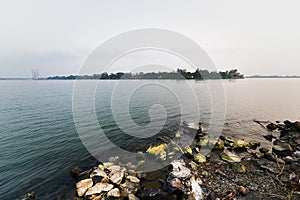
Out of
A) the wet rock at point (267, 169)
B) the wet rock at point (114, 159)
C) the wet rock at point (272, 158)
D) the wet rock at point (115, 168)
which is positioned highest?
the wet rock at point (272, 158)

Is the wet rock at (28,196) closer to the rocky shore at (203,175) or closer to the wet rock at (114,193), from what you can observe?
the rocky shore at (203,175)

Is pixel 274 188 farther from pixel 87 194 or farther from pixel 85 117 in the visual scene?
pixel 85 117

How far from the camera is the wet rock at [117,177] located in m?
10.5

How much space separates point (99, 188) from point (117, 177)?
132 cm

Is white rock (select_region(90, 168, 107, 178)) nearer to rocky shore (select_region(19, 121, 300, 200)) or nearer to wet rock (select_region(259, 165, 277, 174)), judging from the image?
rocky shore (select_region(19, 121, 300, 200))

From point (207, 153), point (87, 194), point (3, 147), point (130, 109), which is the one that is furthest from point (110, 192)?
point (130, 109)

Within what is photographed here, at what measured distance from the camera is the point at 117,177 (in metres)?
10.8

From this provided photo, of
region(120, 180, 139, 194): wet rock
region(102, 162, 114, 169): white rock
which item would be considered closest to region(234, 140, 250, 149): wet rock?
region(120, 180, 139, 194): wet rock

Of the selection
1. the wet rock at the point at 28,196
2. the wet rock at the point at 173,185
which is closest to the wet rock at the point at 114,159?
the wet rock at the point at 173,185

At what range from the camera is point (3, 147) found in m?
15.4

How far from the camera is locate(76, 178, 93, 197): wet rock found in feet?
31.8

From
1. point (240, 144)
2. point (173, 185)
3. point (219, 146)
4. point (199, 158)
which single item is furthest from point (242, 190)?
point (240, 144)

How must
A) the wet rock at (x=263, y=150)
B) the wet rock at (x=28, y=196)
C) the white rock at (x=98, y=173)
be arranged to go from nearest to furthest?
the wet rock at (x=28, y=196)
the white rock at (x=98, y=173)
the wet rock at (x=263, y=150)

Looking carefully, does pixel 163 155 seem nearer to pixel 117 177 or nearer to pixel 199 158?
pixel 199 158
